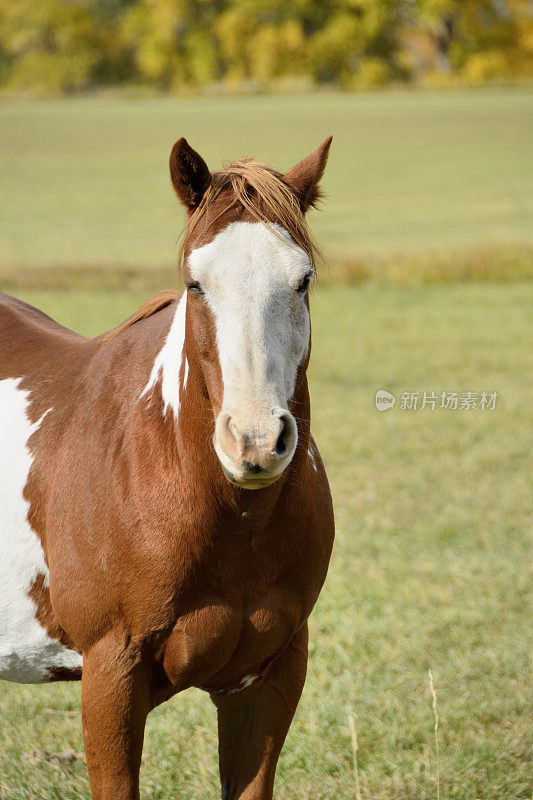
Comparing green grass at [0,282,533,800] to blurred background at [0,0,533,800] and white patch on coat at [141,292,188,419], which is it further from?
white patch on coat at [141,292,188,419]

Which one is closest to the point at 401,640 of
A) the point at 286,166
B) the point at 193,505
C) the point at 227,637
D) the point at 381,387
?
the point at 227,637

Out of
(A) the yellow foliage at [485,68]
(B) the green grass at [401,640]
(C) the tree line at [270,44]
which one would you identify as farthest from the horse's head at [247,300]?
(A) the yellow foliage at [485,68]

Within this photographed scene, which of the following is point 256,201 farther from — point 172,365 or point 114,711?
point 114,711

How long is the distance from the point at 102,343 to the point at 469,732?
2.05 meters

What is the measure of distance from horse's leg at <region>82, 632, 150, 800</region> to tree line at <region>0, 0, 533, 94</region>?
180ft

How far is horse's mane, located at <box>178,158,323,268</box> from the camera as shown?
1938mm

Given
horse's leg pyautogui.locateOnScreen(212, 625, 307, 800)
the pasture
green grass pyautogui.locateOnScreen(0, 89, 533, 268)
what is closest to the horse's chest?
horse's leg pyautogui.locateOnScreen(212, 625, 307, 800)

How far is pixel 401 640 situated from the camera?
4.09 metres

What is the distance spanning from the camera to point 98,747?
2096 mm

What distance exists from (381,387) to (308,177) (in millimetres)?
6854

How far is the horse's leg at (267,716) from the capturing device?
90.9 inches

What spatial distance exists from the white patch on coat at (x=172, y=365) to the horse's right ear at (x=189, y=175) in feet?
0.82

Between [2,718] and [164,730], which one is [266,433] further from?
[2,718]

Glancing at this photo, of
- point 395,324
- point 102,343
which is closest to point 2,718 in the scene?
point 102,343
